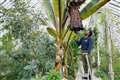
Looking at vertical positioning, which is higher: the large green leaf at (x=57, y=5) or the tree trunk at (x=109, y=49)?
the large green leaf at (x=57, y=5)

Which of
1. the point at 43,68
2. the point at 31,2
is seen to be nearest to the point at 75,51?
the point at 43,68

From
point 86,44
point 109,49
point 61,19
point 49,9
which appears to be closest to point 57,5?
point 61,19

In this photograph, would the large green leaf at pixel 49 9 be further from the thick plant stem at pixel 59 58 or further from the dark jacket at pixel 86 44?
the dark jacket at pixel 86 44

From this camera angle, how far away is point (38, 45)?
11977 millimetres

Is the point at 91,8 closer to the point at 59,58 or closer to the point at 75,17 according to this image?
the point at 75,17

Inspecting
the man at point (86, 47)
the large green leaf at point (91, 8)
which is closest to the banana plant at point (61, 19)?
the large green leaf at point (91, 8)

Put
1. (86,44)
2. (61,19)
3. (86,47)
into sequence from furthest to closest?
(61,19) < (86,47) < (86,44)

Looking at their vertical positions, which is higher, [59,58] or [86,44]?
[86,44]

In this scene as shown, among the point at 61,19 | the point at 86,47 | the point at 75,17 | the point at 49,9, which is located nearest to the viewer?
the point at 75,17

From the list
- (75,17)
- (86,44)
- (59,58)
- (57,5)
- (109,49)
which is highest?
(57,5)

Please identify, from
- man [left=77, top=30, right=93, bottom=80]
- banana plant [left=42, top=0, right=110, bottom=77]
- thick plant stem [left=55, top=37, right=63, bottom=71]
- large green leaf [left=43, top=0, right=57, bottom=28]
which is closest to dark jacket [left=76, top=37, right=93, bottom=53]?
man [left=77, top=30, right=93, bottom=80]

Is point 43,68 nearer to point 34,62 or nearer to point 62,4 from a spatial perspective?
point 34,62

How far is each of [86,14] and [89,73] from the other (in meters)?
1.31

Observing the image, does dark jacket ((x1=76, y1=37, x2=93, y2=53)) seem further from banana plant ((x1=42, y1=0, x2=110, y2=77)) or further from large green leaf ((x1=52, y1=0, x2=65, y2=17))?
large green leaf ((x1=52, y1=0, x2=65, y2=17))
